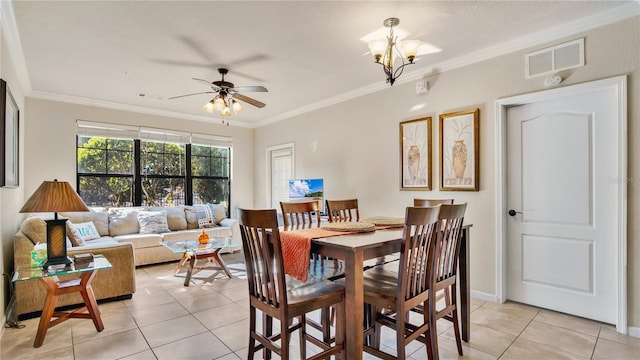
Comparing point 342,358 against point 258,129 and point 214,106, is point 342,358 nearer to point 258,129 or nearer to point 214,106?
point 214,106

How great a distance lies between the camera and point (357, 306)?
5.56ft

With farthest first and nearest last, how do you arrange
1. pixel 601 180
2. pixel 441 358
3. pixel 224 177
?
pixel 224 177 → pixel 601 180 → pixel 441 358

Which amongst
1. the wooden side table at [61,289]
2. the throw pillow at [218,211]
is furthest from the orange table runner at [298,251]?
the throw pillow at [218,211]

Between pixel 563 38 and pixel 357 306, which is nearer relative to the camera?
pixel 357 306

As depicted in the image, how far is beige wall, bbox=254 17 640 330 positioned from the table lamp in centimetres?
322

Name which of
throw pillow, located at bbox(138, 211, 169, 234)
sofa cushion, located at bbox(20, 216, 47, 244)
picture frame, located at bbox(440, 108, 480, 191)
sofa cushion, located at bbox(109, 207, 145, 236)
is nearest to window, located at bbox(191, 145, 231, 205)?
throw pillow, located at bbox(138, 211, 169, 234)

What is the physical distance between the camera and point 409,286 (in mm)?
1848

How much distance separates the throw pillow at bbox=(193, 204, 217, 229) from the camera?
564 centimetres

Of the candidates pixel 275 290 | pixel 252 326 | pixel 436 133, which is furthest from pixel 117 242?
pixel 436 133

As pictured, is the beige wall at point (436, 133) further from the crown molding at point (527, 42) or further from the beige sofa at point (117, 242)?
the beige sofa at point (117, 242)

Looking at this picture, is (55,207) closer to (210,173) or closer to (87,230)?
(87,230)

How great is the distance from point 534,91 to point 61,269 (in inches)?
171

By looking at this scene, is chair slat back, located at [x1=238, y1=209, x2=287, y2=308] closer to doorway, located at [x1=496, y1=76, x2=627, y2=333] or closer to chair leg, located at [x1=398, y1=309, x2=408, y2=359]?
chair leg, located at [x1=398, y1=309, x2=408, y2=359]

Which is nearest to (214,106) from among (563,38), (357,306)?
(357,306)
